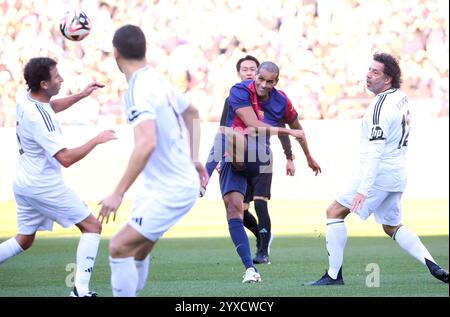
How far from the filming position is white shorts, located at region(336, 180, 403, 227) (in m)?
9.32

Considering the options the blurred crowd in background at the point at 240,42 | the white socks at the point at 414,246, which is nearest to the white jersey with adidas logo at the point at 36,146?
the white socks at the point at 414,246

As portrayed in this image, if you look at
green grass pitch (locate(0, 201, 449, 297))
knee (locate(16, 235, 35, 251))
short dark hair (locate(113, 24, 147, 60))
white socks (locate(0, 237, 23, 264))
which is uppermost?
short dark hair (locate(113, 24, 147, 60))

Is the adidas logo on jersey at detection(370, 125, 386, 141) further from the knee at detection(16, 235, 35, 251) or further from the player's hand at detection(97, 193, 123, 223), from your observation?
the player's hand at detection(97, 193, 123, 223)

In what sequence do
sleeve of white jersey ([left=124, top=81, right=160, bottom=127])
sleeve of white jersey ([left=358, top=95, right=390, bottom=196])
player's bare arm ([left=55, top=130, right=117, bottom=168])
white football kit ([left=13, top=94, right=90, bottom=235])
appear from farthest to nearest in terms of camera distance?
sleeve of white jersey ([left=358, top=95, right=390, bottom=196]), white football kit ([left=13, top=94, right=90, bottom=235]), player's bare arm ([left=55, top=130, right=117, bottom=168]), sleeve of white jersey ([left=124, top=81, right=160, bottom=127])

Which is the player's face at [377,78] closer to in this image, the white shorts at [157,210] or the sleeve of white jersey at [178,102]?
the sleeve of white jersey at [178,102]

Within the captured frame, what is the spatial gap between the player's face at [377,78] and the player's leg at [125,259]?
13.0ft

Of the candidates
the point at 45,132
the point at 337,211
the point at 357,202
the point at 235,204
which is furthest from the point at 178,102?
the point at 235,204

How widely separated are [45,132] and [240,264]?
3830mm

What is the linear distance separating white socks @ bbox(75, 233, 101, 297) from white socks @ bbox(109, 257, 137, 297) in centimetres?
200

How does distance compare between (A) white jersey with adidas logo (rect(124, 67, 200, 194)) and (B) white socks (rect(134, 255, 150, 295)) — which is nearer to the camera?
(A) white jersey with adidas logo (rect(124, 67, 200, 194))

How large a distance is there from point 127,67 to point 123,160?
13.8m

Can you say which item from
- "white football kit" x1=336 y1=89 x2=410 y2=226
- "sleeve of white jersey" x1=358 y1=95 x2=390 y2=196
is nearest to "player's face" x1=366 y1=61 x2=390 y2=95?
"white football kit" x1=336 y1=89 x2=410 y2=226

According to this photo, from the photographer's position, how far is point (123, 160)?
20.2 m
